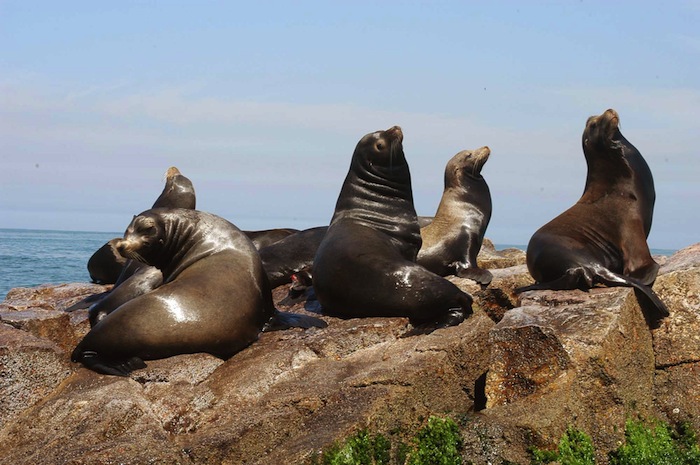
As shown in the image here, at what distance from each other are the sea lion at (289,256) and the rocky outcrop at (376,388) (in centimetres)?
291

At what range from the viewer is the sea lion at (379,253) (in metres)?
7.63

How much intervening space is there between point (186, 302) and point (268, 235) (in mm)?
4969

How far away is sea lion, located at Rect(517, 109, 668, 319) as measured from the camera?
26.7 feet

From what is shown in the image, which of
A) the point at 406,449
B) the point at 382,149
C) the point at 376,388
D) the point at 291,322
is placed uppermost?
the point at 382,149

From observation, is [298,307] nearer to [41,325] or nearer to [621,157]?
[41,325]

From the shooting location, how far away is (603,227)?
909cm

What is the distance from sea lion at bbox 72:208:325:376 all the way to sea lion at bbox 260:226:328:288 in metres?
2.33

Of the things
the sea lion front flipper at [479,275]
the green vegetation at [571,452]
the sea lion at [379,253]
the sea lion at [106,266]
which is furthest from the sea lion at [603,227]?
the sea lion at [106,266]

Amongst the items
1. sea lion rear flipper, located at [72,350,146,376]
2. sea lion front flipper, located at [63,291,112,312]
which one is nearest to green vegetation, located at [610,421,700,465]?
sea lion rear flipper, located at [72,350,146,376]

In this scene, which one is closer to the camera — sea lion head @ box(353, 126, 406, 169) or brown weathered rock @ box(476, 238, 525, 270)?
sea lion head @ box(353, 126, 406, 169)

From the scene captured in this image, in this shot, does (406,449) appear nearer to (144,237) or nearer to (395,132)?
(144,237)

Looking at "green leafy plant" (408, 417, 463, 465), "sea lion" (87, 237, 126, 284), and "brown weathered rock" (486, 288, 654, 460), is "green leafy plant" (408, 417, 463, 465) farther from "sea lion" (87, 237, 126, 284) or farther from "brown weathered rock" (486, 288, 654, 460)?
"sea lion" (87, 237, 126, 284)

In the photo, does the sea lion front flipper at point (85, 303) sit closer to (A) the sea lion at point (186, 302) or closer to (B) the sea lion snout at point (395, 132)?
(A) the sea lion at point (186, 302)

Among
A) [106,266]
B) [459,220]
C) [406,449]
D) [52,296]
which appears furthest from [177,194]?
[406,449]
